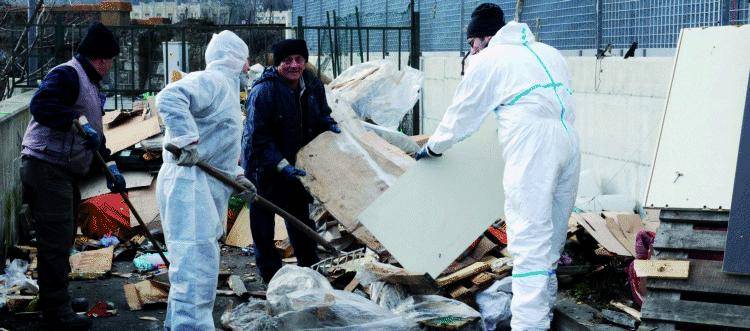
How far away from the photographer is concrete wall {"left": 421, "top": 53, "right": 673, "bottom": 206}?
8094 mm

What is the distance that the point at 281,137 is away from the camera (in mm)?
6992

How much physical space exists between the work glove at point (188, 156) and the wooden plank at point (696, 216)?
2568mm

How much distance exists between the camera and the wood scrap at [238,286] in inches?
275

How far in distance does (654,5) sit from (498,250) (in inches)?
111

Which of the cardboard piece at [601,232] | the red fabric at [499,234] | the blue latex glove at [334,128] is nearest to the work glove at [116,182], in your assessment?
the blue latex glove at [334,128]

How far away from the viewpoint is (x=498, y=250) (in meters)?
7.07

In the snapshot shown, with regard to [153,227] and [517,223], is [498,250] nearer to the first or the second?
[517,223]

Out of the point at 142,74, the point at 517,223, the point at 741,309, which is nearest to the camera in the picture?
the point at 741,309

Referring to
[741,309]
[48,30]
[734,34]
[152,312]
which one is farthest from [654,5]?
[48,30]

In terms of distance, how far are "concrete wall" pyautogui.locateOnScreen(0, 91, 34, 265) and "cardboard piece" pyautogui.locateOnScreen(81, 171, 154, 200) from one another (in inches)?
36.0

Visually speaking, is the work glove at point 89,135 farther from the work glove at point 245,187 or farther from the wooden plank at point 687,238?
the wooden plank at point 687,238

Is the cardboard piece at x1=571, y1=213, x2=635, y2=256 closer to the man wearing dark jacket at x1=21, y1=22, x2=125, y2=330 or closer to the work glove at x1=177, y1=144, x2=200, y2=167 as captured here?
the work glove at x1=177, y1=144, x2=200, y2=167

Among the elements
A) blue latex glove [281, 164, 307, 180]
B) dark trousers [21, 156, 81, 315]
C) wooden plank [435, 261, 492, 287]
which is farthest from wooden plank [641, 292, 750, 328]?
dark trousers [21, 156, 81, 315]

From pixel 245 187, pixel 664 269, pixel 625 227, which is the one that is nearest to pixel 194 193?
pixel 245 187
